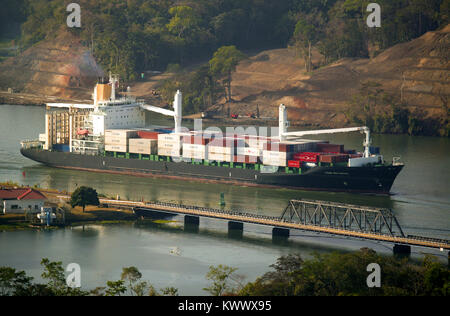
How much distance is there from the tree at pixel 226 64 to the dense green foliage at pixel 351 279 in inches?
3243

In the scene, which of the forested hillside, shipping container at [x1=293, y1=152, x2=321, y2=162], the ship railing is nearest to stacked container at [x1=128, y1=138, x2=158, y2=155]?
the ship railing

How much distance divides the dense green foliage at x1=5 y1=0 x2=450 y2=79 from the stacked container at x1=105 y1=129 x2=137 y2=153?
1804 inches

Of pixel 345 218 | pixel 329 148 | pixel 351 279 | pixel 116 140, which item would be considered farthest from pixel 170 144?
pixel 351 279

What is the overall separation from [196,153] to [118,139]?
8.62 m

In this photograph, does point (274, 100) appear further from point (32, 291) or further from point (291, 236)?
point (32, 291)

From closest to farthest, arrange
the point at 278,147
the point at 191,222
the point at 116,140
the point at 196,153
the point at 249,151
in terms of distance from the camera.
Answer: the point at 191,222 < the point at 278,147 < the point at 249,151 < the point at 196,153 < the point at 116,140

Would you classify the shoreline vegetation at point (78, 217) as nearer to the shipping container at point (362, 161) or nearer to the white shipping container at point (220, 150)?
the white shipping container at point (220, 150)

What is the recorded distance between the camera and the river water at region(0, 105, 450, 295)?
5412 cm

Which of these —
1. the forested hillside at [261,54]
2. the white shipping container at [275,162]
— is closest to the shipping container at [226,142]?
the white shipping container at [275,162]

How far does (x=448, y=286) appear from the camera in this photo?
143ft

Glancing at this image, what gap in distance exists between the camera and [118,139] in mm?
88438

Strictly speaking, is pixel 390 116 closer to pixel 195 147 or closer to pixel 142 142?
pixel 195 147

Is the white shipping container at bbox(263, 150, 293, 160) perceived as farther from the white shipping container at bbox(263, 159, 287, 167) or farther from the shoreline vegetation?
the shoreline vegetation
